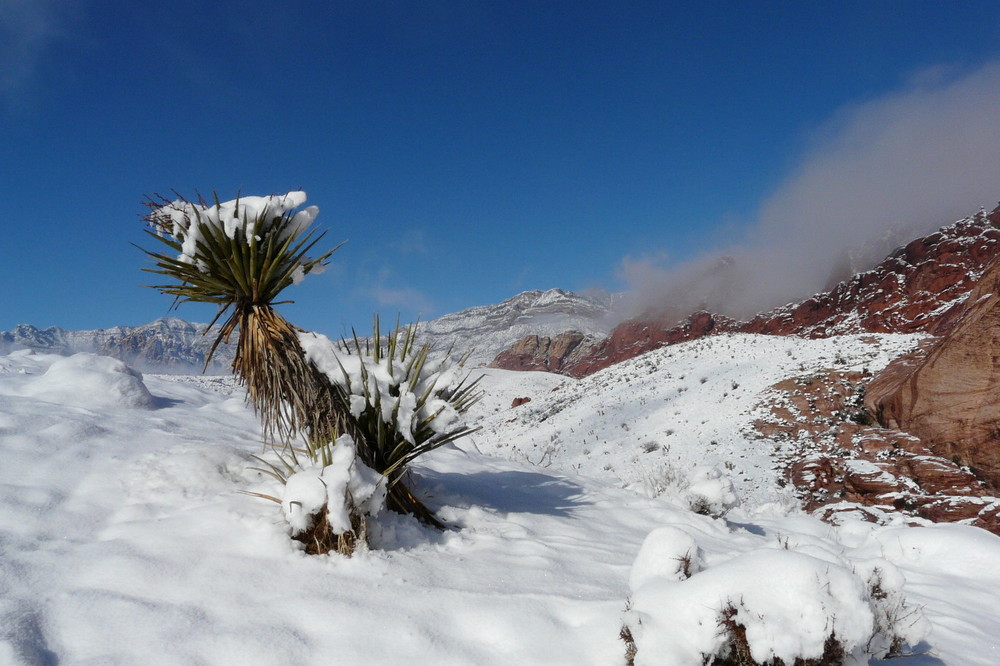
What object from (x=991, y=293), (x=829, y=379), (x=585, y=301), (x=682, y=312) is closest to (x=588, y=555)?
(x=991, y=293)

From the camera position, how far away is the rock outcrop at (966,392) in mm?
9461

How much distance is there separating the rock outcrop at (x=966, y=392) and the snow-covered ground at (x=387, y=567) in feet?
13.8

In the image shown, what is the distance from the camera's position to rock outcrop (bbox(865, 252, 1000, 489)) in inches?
372

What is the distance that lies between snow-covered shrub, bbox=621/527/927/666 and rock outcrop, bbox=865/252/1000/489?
32.2ft

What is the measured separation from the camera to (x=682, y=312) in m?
73.7

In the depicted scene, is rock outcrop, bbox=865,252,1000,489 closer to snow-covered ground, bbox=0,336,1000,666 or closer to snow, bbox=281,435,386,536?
snow-covered ground, bbox=0,336,1000,666

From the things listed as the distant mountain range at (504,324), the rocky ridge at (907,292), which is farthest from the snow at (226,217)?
the distant mountain range at (504,324)

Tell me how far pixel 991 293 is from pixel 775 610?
1168cm

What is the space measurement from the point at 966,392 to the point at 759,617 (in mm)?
10767

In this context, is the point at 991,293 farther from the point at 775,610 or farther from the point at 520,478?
the point at 775,610

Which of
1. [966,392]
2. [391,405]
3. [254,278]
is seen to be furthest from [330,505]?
[966,392]

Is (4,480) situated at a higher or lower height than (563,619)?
higher

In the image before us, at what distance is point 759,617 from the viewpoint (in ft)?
7.29

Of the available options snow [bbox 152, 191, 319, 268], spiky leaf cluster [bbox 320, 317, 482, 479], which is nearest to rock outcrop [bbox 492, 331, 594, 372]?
spiky leaf cluster [bbox 320, 317, 482, 479]
